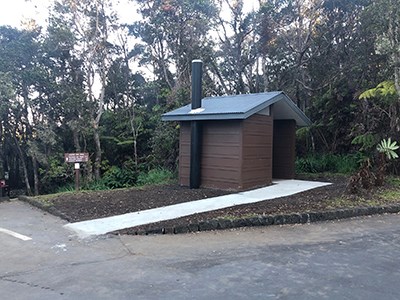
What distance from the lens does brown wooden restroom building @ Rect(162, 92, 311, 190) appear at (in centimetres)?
974

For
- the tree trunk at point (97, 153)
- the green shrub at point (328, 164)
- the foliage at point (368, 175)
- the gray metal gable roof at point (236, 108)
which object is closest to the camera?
the foliage at point (368, 175)

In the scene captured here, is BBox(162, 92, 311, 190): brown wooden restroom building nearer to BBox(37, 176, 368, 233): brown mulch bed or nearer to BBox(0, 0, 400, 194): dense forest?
BBox(37, 176, 368, 233): brown mulch bed

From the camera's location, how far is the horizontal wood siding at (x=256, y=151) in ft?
32.3

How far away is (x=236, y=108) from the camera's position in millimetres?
9766

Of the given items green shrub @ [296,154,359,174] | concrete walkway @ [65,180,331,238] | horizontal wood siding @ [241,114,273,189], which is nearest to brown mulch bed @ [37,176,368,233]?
A: concrete walkway @ [65,180,331,238]

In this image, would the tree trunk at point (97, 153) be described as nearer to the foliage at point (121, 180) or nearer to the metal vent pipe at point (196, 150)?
the foliage at point (121, 180)

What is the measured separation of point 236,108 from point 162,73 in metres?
10.1

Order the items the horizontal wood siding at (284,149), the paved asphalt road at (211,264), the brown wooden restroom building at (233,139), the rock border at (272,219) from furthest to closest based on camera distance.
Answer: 1. the horizontal wood siding at (284,149)
2. the brown wooden restroom building at (233,139)
3. the rock border at (272,219)
4. the paved asphalt road at (211,264)

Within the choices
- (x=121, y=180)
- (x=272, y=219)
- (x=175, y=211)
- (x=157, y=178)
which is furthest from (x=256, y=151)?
(x=121, y=180)

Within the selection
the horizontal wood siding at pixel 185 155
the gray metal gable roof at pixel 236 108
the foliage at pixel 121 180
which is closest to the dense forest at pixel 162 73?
the foliage at pixel 121 180

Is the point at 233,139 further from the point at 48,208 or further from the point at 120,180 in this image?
the point at 120,180

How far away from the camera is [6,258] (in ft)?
15.6

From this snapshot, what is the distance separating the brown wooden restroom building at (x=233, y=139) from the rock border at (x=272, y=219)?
10.6ft

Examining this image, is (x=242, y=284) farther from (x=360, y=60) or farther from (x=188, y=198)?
(x=360, y=60)
